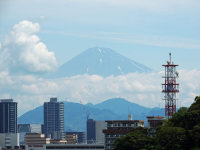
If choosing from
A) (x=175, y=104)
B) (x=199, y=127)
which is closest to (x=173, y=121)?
(x=199, y=127)

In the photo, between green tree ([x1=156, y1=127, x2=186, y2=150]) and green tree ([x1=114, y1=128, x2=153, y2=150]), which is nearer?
green tree ([x1=156, y1=127, x2=186, y2=150])

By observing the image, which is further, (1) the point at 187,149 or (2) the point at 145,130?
(2) the point at 145,130

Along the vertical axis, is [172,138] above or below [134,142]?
above

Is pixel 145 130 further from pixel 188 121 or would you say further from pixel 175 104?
pixel 188 121

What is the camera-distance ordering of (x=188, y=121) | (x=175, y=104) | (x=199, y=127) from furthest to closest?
1. (x=175, y=104)
2. (x=188, y=121)
3. (x=199, y=127)

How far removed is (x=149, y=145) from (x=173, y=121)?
7951mm

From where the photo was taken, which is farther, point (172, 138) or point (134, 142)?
point (134, 142)

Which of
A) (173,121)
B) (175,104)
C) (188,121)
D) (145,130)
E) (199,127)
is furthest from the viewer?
(175,104)

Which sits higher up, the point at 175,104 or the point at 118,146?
the point at 175,104

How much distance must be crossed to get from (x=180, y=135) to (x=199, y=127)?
6328 millimetres

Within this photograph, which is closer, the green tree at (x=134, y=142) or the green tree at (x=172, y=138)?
the green tree at (x=172, y=138)

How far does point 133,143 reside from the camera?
15612 cm

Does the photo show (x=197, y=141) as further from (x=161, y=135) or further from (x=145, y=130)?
(x=145, y=130)

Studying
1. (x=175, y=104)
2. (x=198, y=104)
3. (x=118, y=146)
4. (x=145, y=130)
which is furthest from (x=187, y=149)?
(x=175, y=104)
